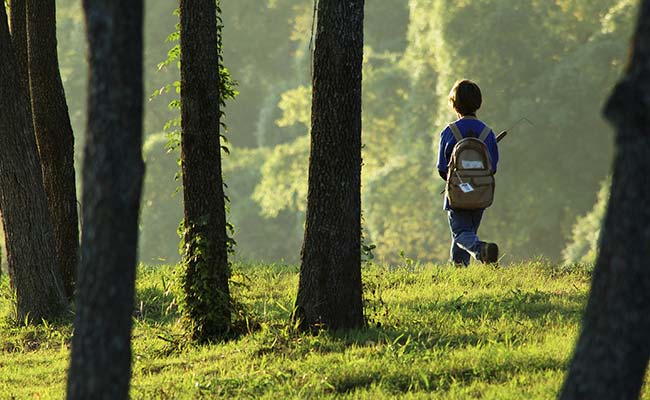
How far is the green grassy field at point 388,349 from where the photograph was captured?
7.46 metres

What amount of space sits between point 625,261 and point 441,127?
1721 inches

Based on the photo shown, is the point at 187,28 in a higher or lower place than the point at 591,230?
higher

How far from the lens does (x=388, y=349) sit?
322 inches

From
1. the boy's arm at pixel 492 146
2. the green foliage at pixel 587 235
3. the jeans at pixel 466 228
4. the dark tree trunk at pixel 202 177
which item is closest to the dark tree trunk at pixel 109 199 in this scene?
the dark tree trunk at pixel 202 177

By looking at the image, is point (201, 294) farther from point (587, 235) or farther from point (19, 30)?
point (587, 235)

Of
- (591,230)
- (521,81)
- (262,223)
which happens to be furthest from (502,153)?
(262,223)

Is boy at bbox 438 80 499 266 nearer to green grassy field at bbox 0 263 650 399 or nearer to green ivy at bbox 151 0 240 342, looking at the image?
green grassy field at bbox 0 263 650 399

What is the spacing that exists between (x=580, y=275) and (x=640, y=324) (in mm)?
7478

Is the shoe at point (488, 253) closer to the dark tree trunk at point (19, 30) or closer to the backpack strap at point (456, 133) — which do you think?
the backpack strap at point (456, 133)

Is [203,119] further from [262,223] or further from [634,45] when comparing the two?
[262,223]

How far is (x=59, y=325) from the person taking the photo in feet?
38.1

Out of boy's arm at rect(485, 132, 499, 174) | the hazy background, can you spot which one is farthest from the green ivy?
the hazy background

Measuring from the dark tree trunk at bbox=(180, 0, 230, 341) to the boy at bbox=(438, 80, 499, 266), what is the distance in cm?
264

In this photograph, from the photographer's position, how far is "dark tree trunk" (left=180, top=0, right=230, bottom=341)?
932cm
